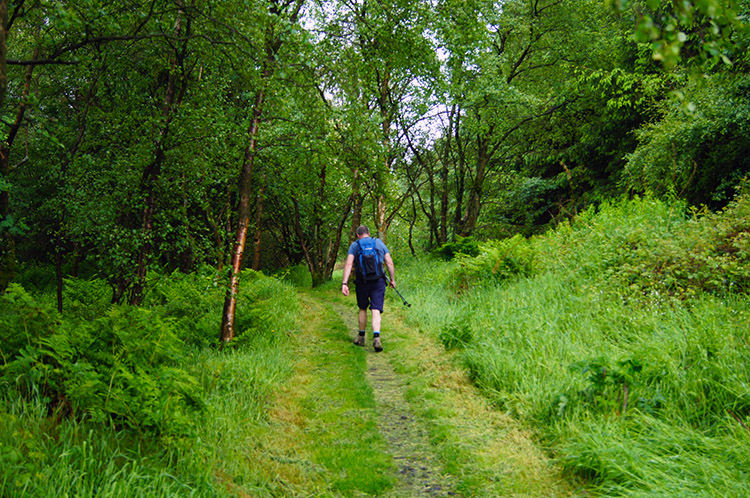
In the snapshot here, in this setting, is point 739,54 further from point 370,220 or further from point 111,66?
point 370,220

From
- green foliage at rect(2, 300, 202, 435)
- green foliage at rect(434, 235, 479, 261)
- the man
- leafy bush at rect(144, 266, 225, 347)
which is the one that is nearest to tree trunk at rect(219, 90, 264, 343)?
leafy bush at rect(144, 266, 225, 347)

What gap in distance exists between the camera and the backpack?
28.0 ft

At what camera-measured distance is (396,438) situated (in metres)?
4.73

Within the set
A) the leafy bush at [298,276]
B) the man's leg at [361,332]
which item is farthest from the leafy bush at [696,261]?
the leafy bush at [298,276]

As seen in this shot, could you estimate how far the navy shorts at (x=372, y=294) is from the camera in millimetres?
8617

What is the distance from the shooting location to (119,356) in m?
3.92

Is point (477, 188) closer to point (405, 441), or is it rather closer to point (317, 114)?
point (317, 114)

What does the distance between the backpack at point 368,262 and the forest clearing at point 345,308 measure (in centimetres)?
4

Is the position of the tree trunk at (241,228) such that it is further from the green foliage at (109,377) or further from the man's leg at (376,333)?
the green foliage at (109,377)

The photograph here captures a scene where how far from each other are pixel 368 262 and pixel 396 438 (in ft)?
13.9

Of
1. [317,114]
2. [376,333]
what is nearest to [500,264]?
[376,333]

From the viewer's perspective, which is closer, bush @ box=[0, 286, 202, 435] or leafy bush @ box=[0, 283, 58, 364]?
bush @ box=[0, 286, 202, 435]

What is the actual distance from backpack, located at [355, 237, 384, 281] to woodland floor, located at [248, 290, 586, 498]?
1.83 meters

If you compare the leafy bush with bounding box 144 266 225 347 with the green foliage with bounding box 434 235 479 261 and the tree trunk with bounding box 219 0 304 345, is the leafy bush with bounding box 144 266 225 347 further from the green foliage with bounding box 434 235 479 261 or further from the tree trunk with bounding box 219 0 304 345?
the green foliage with bounding box 434 235 479 261
